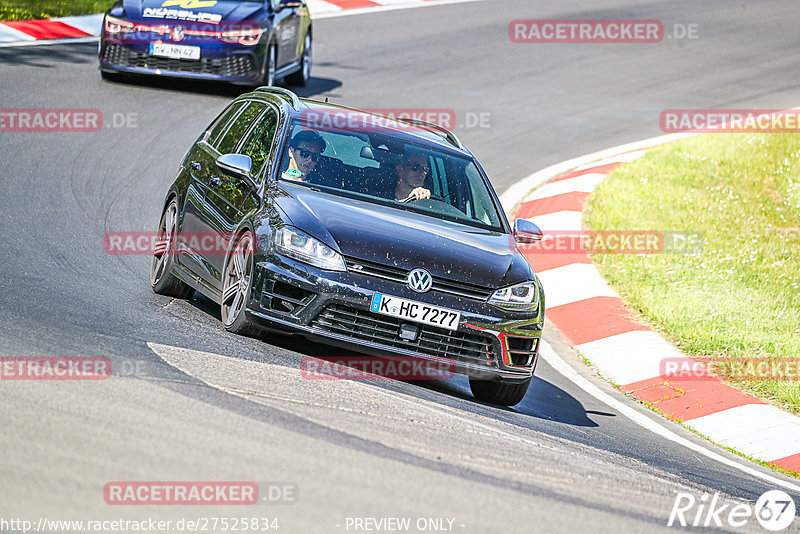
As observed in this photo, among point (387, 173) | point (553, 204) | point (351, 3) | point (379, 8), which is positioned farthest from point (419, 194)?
point (351, 3)

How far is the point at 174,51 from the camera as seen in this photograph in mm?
15180

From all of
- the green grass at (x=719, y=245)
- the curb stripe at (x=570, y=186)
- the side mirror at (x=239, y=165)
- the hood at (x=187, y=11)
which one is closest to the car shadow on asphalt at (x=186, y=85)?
the hood at (x=187, y=11)

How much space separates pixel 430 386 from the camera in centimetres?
773

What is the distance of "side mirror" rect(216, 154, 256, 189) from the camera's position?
782 cm

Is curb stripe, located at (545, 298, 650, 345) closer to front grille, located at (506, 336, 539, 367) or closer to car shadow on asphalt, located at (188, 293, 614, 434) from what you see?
car shadow on asphalt, located at (188, 293, 614, 434)

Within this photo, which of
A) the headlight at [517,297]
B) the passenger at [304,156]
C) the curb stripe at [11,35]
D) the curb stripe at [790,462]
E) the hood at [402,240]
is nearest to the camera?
the hood at [402,240]

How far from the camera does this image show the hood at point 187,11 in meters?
15.1

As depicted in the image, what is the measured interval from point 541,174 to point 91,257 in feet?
23.6

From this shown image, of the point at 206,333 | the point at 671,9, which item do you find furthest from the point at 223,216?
the point at 671,9

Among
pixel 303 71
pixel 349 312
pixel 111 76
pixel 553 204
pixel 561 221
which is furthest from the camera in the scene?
pixel 303 71

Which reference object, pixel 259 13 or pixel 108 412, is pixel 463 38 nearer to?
pixel 259 13

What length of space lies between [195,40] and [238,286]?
28.1 ft

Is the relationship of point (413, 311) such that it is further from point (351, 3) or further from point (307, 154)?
point (351, 3)

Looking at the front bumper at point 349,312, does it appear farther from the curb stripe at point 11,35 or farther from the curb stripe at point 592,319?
the curb stripe at point 11,35
